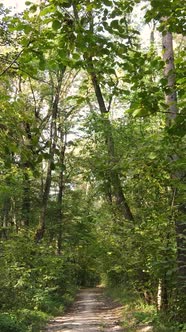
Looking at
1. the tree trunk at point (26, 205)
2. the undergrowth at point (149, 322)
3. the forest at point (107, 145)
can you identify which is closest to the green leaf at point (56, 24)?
the forest at point (107, 145)

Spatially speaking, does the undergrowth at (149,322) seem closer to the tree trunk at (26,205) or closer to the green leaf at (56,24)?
the green leaf at (56,24)

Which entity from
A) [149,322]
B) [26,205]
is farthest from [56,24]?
[26,205]

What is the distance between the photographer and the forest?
3.01 m

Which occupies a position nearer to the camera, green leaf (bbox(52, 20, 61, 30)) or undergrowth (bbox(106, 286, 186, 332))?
green leaf (bbox(52, 20, 61, 30))

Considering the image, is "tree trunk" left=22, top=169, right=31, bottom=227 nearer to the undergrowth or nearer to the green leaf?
the undergrowth

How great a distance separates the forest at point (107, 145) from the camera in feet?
9.89

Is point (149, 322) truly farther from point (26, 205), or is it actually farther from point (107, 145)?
point (26, 205)

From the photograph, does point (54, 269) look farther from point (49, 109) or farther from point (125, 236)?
point (49, 109)

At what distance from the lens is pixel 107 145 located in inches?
442

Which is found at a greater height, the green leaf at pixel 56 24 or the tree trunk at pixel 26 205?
the tree trunk at pixel 26 205

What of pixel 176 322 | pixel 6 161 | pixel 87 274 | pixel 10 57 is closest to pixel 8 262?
pixel 176 322

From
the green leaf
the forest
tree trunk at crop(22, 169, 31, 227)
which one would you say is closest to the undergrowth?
the forest

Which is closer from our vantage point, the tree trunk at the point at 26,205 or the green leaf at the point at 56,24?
the green leaf at the point at 56,24

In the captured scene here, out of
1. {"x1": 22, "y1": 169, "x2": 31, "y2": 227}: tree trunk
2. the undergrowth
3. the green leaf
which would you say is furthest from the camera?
{"x1": 22, "y1": 169, "x2": 31, "y2": 227}: tree trunk
